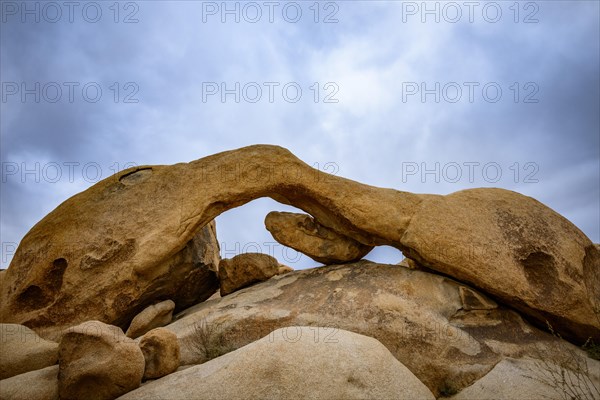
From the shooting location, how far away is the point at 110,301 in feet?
28.7

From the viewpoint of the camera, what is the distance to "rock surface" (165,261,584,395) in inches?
300

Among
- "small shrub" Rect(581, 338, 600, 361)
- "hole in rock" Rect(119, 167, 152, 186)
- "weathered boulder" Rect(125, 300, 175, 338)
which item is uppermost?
"hole in rock" Rect(119, 167, 152, 186)

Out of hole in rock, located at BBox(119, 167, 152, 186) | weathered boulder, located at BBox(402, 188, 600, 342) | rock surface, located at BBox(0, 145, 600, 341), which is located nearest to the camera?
weathered boulder, located at BBox(402, 188, 600, 342)

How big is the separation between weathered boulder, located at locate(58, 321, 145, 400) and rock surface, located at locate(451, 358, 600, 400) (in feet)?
15.0

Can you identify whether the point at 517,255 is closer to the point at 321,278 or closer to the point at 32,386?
the point at 321,278

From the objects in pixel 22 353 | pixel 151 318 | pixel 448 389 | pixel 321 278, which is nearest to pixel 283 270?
pixel 321 278

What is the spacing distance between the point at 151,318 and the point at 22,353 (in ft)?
7.01

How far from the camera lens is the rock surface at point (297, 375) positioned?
5.35 meters

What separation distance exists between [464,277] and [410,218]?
1.44 m

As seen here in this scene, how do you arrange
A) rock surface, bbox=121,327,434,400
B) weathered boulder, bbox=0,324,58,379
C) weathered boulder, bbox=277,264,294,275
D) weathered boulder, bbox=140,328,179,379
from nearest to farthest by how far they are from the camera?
rock surface, bbox=121,327,434,400 < weathered boulder, bbox=140,328,179,379 < weathered boulder, bbox=0,324,58,379 < weathered boulder, bbox=277,264,294,275

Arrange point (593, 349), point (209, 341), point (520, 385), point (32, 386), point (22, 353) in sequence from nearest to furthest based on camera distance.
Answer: point (32, 386)
point (520, 385)
point (22, 353)
point (209, 341)
point (593, 349)

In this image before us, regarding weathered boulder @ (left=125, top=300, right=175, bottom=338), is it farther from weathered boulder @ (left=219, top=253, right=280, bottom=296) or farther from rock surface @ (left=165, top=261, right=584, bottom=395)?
weathered boulder @ (left=219, top=253, right=280, bottom=296)

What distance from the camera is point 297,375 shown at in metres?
5.49

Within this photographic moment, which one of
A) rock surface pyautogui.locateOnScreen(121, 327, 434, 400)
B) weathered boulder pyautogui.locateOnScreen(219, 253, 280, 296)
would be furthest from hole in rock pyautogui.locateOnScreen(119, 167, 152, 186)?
rock surface pyautogui.locateOnScreen(121, 327, 434, 400)
